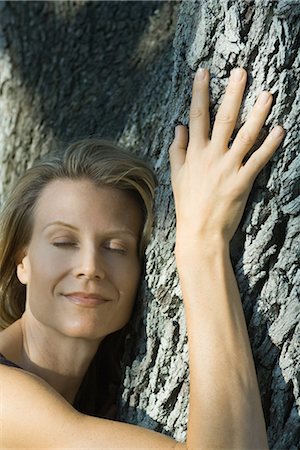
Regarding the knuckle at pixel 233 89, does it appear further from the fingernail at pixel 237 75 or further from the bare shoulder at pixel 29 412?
the bare shoulder at pixel 29 412

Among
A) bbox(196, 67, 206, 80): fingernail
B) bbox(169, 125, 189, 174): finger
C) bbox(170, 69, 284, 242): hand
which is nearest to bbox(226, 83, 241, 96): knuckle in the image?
bbox(170, 69, 284, 242): hand

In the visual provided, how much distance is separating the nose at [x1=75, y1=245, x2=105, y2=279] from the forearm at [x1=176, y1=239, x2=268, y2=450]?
0.36 m

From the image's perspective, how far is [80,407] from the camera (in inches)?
130

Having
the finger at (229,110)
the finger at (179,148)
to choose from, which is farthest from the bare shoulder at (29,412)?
the finger at (229,110)

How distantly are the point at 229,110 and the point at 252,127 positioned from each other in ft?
0.30

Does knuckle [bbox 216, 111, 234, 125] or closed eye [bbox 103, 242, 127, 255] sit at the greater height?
knuckle [bbox 216, 111, 234, 125]

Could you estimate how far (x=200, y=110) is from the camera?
2598mm

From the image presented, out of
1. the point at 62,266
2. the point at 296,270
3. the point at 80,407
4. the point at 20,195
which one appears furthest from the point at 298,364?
the point at 20,195

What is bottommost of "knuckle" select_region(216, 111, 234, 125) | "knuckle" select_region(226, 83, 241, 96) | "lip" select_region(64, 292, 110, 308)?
"lip" select_region(64, 292, 110, 308)

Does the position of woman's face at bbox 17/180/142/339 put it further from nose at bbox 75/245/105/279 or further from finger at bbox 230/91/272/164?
Result: finger at bbox 230/91/272/164

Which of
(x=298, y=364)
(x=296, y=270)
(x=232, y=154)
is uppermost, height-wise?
(x=232, y=154)

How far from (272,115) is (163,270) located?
608mm

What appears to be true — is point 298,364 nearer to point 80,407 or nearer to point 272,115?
point 272,115

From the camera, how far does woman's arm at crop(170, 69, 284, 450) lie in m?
2.44
